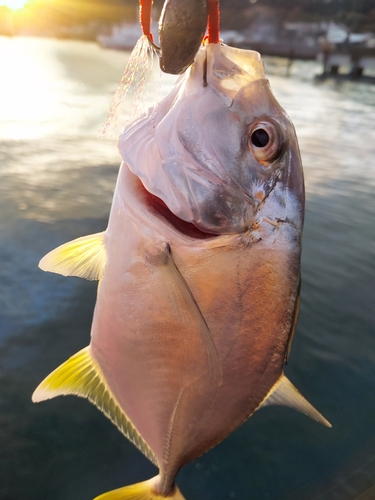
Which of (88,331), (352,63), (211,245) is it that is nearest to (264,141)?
(211,245)

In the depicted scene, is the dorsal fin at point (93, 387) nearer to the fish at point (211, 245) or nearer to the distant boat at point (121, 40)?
the fish at point (211, 245)

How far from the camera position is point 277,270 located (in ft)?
4.42

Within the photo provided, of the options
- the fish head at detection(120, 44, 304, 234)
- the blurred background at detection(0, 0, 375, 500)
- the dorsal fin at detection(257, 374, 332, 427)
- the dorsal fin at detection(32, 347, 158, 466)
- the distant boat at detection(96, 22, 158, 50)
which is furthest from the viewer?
the distant boat at detection(96, 22, 158, 50)

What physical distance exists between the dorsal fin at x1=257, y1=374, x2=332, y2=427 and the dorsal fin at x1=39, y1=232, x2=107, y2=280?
793mm

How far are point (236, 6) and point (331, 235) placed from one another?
205 feet

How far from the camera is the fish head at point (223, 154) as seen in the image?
130cm

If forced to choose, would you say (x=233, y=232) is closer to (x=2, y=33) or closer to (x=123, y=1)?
(x=2, y=33)

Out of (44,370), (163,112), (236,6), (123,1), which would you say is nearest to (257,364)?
(163,112)

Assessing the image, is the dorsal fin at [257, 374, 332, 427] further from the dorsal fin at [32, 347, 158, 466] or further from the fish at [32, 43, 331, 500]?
the dorsal fin at [32, 347, 158, 466]

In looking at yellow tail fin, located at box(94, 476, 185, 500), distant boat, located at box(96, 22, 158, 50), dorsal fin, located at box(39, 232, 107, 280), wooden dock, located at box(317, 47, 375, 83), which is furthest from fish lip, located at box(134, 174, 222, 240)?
distant boat, located at box(96, 22, 158, 50)

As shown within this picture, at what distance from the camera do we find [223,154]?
4.29ft

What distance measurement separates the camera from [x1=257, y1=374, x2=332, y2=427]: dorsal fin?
1.49 meters

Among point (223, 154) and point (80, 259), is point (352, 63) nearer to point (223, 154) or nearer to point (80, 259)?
point (223, 154)

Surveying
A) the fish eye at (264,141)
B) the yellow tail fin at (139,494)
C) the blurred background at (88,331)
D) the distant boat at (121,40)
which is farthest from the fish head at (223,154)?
the distant boat at (121,40)
